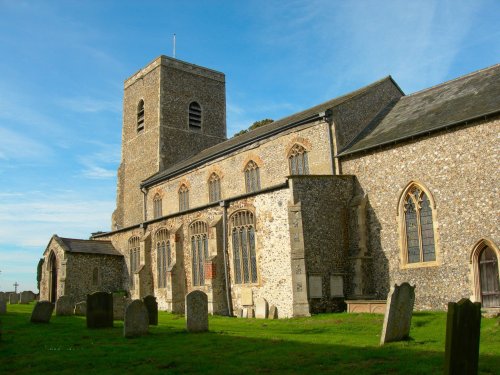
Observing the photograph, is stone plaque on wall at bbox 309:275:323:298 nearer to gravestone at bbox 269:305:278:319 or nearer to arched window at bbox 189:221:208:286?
gravestone at bbox 269:305:278:319

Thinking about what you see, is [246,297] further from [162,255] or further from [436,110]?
[436,110]

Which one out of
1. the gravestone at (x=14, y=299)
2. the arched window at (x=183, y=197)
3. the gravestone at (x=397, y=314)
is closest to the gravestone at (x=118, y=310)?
the gravestone at (x=397, y=314)

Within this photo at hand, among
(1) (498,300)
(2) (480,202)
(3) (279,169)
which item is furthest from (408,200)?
(3) (279,169)

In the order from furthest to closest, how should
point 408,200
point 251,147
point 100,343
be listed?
point 251,147
point 408,200
point 100,343

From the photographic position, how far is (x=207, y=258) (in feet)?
76.7

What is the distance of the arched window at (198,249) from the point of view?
80.9 ft

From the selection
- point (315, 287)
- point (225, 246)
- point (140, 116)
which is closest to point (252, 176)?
point (225, 246)

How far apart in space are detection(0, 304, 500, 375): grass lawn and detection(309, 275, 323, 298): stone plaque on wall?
2.04 meters

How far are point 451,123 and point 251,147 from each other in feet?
35.8

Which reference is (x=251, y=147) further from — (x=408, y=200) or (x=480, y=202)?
(x=480, y=202)

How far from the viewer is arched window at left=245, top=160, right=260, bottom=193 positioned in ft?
85.0

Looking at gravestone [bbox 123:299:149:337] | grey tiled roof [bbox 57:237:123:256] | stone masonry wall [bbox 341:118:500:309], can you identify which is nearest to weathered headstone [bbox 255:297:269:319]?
stone masonry wall [bbox 341:118:500:309]

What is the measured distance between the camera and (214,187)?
29047 millimetres

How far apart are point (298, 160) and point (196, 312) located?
10.7 meters
